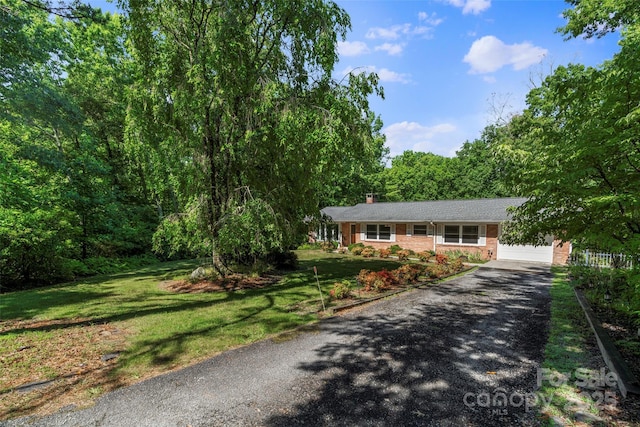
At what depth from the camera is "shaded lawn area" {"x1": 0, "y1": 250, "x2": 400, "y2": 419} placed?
4.53 meters

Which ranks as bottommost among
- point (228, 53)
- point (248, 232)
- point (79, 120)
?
point (248, 232)

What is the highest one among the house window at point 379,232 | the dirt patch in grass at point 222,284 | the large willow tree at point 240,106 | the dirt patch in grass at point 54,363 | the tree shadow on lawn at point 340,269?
the large willow tree at point 240,106

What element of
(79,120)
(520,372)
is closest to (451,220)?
(520,372)

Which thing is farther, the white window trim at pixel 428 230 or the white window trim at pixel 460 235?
the white window trim at pixel 428 230

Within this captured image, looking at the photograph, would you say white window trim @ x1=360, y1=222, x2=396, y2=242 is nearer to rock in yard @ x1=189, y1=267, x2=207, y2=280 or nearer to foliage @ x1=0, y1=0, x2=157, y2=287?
rock in yard @ x1=189, y1=267, x2=207, y2=280

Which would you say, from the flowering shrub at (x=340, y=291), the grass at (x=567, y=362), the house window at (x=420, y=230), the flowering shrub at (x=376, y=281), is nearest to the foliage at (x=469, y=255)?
the house window at (x=420, y=230)

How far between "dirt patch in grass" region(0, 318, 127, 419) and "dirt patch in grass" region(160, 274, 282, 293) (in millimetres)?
3785

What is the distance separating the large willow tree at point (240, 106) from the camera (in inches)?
371

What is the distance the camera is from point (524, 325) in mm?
6891

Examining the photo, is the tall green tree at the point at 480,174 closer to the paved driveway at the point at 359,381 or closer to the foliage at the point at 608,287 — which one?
the foliage at the point at 608,287

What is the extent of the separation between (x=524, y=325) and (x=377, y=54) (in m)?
10.1

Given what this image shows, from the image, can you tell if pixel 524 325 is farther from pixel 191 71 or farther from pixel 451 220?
pixel 451 220

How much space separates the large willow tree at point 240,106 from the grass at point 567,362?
6.90m

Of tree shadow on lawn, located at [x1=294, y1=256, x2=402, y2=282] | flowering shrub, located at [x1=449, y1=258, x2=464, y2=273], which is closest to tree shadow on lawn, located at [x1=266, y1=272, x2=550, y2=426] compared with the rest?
tree shadow on lawn, located at [x1=294, y1=256, x2=402, y2=282]
